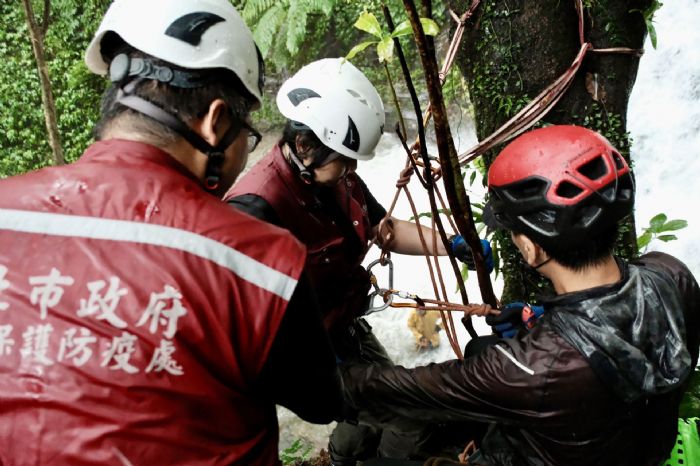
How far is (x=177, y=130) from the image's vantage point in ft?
4.62

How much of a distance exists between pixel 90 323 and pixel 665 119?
9169mm

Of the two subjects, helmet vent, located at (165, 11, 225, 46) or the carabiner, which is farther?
the carabiner

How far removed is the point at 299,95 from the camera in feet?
9.07

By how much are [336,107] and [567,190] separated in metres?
1.33

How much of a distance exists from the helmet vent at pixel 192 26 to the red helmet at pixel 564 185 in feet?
3.57

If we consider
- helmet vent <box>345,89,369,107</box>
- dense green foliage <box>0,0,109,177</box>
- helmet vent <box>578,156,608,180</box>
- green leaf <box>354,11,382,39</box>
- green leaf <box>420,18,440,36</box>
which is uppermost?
green leaf <box>420,18,440,36</box>

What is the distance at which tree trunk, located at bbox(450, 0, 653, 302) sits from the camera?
2.21m

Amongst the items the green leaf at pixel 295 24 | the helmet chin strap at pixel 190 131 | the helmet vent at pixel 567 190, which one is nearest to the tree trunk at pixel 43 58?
the green leaf at pixel 295 24

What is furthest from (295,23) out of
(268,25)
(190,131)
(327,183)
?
(190,131)

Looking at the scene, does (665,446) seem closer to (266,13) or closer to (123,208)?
(123,208)

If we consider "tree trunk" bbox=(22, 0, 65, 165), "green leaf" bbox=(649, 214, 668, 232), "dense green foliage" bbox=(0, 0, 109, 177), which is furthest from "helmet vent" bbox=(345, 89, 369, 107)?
"dense green foliage" bbox=(0, 0, 109, 177)

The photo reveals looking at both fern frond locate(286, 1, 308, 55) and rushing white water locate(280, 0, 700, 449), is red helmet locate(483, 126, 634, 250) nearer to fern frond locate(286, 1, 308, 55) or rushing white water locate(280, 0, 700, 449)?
rushing white water locate(280, 0, 700, 449)

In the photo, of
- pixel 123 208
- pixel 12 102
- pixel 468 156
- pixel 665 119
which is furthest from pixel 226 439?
pixel 12 102

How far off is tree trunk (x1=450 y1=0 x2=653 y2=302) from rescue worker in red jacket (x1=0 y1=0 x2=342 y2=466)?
152 centimetres
